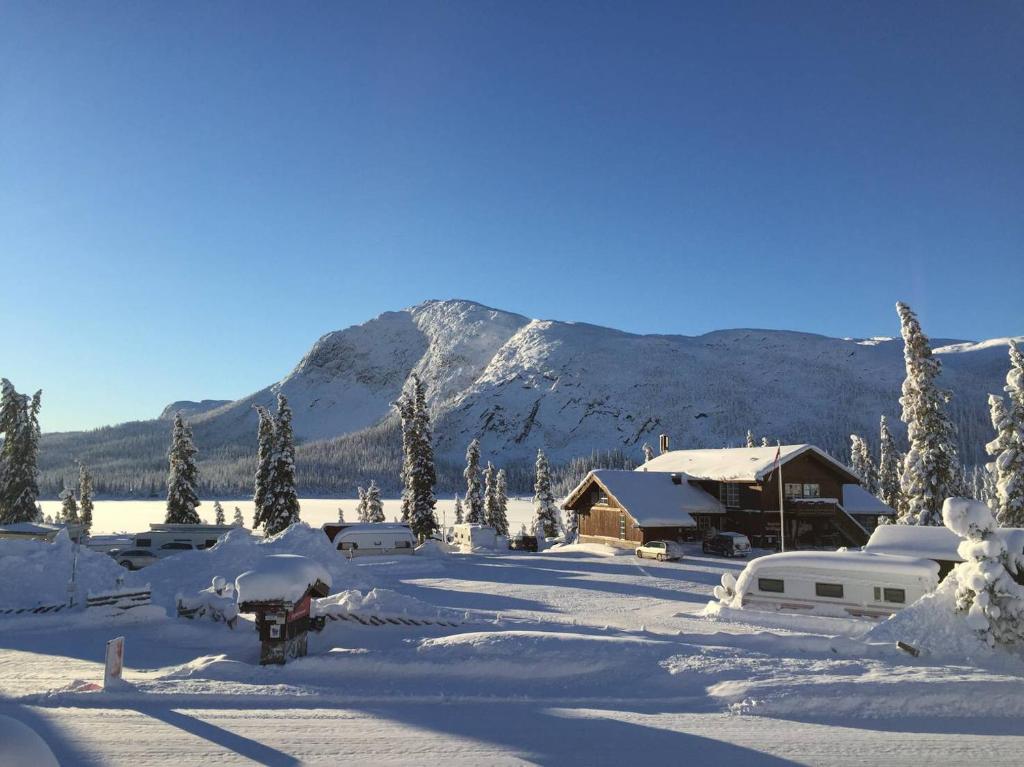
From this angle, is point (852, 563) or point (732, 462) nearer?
point (852, 563)

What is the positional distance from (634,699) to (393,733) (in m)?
4.66

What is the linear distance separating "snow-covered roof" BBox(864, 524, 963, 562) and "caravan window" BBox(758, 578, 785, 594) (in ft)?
13.2

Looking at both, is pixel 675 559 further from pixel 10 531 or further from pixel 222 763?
pixel 10 531

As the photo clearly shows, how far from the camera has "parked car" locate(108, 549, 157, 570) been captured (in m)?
40.8

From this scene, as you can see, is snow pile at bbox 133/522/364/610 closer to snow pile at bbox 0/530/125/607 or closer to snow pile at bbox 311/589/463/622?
snow pile at bbox 0/530/125/607

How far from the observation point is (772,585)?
23594 millimetres

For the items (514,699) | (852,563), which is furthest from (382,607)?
(852,563)

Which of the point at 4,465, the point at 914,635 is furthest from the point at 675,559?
the point at 4,465

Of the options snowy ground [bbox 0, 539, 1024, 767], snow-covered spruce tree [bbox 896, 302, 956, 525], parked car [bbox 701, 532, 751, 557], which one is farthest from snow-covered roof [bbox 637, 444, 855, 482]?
snowy ground [bbox 0, 539, 1024, 767]

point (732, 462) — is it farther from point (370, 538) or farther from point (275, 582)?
point (275, 582)

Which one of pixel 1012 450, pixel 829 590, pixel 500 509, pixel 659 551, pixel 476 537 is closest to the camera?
pixel 829 590

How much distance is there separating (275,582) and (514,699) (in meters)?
6.42

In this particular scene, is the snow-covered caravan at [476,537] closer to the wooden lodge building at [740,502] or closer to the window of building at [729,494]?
the wooden lodge building at [740,502]

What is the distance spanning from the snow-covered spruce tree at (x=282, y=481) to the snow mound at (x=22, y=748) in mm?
49849
